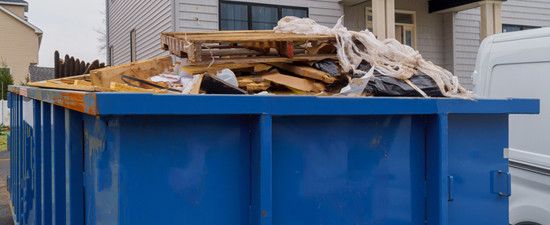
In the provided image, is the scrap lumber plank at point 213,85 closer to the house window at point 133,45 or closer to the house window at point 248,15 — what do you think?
the house window at point 248,15

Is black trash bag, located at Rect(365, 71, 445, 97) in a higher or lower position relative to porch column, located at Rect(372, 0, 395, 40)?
lower

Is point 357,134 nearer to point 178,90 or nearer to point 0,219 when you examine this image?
point 178,90

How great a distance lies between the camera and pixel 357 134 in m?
2.32

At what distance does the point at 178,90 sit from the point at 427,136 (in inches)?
53.5

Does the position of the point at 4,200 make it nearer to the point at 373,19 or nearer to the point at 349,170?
the point at 349,170

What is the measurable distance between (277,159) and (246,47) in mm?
1471

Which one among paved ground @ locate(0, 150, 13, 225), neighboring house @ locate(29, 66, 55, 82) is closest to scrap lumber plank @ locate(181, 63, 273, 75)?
neighboring house @ locate(29, 66, 55, 82)

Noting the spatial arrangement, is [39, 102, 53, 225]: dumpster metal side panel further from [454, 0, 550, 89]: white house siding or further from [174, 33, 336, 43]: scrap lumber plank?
[454, 0, 550, 89]: white house siding

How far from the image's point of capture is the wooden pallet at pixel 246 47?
305cm

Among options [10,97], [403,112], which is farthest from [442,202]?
[10,97]

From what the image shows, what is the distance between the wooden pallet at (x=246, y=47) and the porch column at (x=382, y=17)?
26.0ft

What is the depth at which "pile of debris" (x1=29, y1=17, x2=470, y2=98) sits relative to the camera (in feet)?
8.89

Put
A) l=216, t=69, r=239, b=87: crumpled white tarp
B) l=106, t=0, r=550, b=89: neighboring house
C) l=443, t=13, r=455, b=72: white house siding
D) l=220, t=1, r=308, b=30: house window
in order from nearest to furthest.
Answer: l=216, t=69, r=239, b=87: crumpled white tarp → l=106, t=0, r=550, b=89: neighboring house → l=220, t=1, r=308, b=30: house window → l=443, t=13, r=455, b=72: white house siding

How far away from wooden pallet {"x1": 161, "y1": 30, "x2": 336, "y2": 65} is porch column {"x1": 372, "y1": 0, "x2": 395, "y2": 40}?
7931 mm
